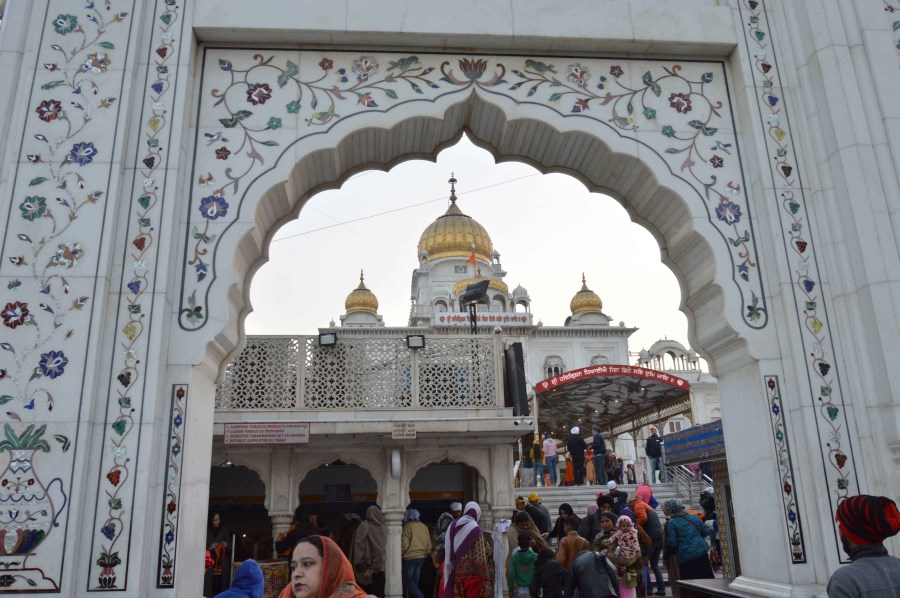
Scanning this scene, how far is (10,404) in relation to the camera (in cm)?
314

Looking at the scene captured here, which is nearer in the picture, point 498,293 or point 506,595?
point 506,595

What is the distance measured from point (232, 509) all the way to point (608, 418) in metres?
10.4

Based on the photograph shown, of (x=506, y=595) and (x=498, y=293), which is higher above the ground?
(x=498, y=293)

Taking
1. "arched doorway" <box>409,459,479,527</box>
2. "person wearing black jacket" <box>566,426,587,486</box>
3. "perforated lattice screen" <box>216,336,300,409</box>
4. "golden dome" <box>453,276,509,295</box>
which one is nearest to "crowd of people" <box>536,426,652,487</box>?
"person wearing black jacket" <box>566,426,587,486</box>

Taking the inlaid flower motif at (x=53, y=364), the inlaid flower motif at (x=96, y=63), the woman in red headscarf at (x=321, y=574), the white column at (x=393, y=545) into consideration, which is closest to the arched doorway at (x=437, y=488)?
the white column at (x=393, y=545)

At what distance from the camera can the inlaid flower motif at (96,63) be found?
3732 mm

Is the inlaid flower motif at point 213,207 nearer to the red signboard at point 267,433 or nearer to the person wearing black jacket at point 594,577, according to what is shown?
the person wearing black jacket at point 594,577

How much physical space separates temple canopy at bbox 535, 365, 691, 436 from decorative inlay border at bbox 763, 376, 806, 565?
371 inches

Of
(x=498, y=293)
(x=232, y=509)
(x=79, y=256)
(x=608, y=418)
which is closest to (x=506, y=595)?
(x=232, y=509)

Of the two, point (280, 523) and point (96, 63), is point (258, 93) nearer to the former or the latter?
point (96, 63)

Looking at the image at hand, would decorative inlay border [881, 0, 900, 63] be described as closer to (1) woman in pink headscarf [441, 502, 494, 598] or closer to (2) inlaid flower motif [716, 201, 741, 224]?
(2) inlaid flower motif [716, 201, 741, 224]

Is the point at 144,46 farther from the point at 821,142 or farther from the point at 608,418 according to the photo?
the point at 608,418

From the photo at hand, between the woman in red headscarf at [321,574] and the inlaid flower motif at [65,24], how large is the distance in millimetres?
3299

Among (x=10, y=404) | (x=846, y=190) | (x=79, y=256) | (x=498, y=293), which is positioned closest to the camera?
(x=10, y=404)
